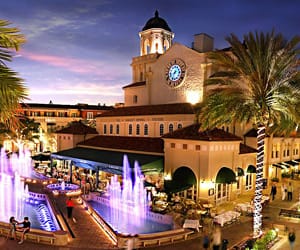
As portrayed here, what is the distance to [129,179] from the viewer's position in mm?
30438

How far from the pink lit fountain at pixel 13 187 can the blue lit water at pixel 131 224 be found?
6460mm

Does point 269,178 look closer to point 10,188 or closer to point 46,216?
point 46,216

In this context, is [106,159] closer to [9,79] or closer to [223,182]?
[223,182]

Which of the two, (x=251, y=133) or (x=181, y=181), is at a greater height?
(x=251, y=133)

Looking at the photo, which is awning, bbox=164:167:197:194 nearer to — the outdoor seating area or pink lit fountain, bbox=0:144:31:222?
the outdoor seating area

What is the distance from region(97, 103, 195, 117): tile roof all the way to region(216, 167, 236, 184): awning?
7.83 meters

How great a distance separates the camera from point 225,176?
27.8 metres

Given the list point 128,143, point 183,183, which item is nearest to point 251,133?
point 183,183

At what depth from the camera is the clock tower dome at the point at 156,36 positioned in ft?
158

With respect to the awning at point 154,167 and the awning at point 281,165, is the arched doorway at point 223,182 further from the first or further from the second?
the awning at point 281,165

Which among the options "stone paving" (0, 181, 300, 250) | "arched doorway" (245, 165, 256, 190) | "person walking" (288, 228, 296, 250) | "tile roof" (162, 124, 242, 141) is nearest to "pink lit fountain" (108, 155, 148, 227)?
"stone paving" (0, 181, 300, 250)

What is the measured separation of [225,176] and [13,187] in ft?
75.9

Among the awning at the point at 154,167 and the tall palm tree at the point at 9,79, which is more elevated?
the tall palm tree at the point at 9,79

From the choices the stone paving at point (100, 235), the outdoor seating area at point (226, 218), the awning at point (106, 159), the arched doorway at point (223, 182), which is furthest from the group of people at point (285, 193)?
the awning at point (106, 159)
